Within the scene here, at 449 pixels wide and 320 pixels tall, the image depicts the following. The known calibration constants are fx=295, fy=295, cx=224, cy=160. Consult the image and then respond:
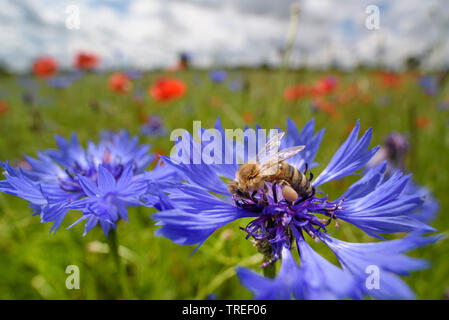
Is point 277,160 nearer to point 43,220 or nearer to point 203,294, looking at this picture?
point 43,220

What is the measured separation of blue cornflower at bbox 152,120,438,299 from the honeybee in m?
0.01

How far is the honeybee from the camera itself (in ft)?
1.56

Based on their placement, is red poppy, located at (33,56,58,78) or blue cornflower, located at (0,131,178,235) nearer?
blue cornflower, located at (0,131,178,235)

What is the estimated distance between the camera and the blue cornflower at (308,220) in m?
0.30

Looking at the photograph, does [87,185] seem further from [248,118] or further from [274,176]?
[248,118]

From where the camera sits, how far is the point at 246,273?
28 centimetres

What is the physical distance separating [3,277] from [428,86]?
440 centimetres

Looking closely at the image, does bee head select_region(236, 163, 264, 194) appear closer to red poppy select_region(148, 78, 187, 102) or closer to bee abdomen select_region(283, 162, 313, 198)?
bee abdomen select_region(283, 162, 313, 198)

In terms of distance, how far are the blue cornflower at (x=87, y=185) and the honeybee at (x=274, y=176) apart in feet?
0.42

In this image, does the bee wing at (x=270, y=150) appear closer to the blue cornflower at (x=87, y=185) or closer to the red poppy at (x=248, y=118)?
the blue cornflower at (x=87, y=185)

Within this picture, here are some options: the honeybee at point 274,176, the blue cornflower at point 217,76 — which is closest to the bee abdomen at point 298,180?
the honeybee at point 274,176

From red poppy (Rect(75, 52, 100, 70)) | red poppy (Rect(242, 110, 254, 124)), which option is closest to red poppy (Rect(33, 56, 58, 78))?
red poppy (Rect(75, 52, 100, 70))

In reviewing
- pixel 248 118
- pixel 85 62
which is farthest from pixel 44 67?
pixel 248 118

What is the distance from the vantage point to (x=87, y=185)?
0.40 m
